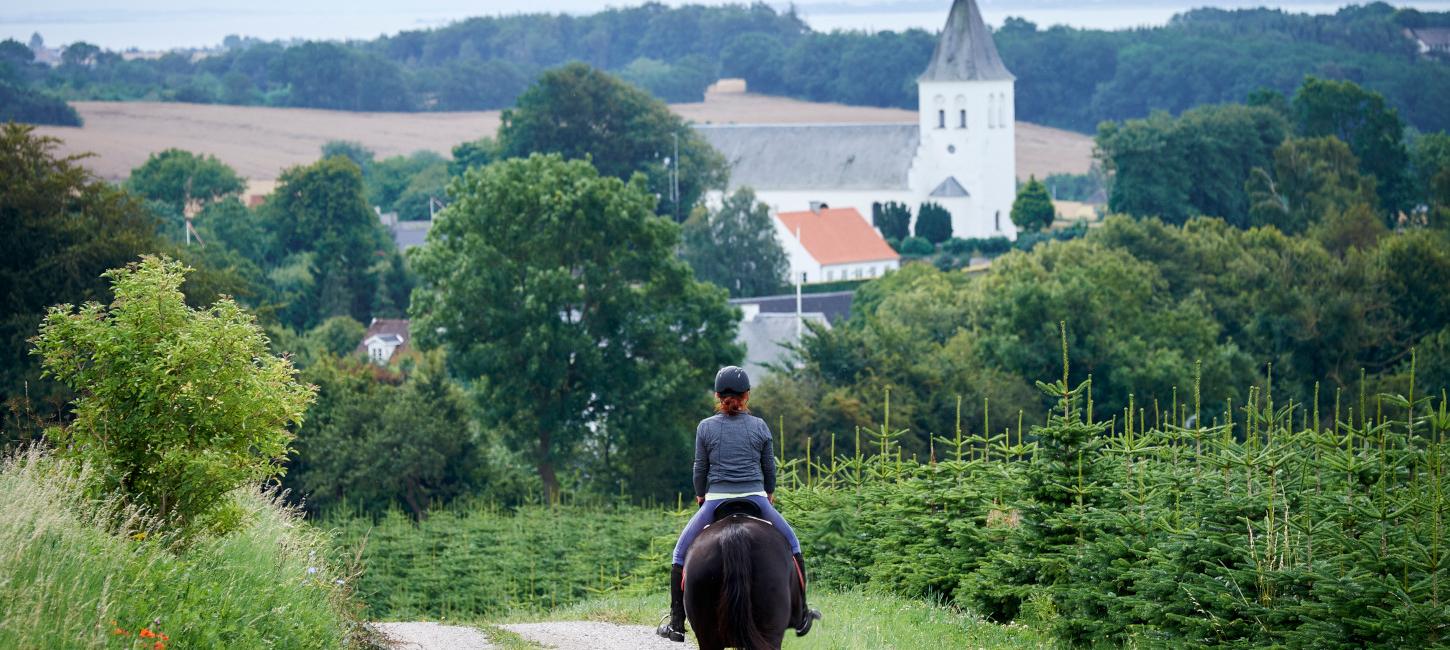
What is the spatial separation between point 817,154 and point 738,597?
12678 centimetres

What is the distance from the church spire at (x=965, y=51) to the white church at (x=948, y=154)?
7 cm

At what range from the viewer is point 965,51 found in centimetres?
12506

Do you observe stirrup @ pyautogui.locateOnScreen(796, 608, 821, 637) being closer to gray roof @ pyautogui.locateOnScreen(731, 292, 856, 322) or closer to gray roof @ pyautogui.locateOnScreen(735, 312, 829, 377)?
gray roof @ pyautogui.locateOnScreen(735, 312, 829, 377)

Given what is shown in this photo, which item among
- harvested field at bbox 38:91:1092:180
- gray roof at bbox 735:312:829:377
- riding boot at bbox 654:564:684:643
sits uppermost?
riding boot at bbox 654:564:684:643

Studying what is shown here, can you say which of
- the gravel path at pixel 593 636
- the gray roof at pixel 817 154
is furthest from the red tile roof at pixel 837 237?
the gravel path at pixel 593 636

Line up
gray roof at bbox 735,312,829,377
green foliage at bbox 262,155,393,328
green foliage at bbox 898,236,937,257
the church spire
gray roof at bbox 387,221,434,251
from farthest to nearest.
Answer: the church spire
gray roof at bbox 387,221,434,251
green foliage at bbox 898,236,937,257
green foliage at bbox 262,155,393,328
gray roof at bbox 735,312,829,377

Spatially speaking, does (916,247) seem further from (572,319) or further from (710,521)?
(710,521)

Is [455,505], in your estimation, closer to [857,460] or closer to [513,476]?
[513,476]

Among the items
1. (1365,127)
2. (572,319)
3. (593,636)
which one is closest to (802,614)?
(593,636)

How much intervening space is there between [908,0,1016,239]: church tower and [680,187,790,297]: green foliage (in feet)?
93.7

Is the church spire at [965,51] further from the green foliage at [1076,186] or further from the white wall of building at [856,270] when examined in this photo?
the green foliage at [1076,186]

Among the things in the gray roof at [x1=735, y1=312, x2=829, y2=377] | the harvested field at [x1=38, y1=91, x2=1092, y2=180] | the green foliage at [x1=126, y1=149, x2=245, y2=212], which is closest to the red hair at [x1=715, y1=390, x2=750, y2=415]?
the gray roof at [x1=735, y1=312, x2=829, y2=377]

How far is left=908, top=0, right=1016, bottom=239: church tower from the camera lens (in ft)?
408

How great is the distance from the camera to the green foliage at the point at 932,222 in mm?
121312
